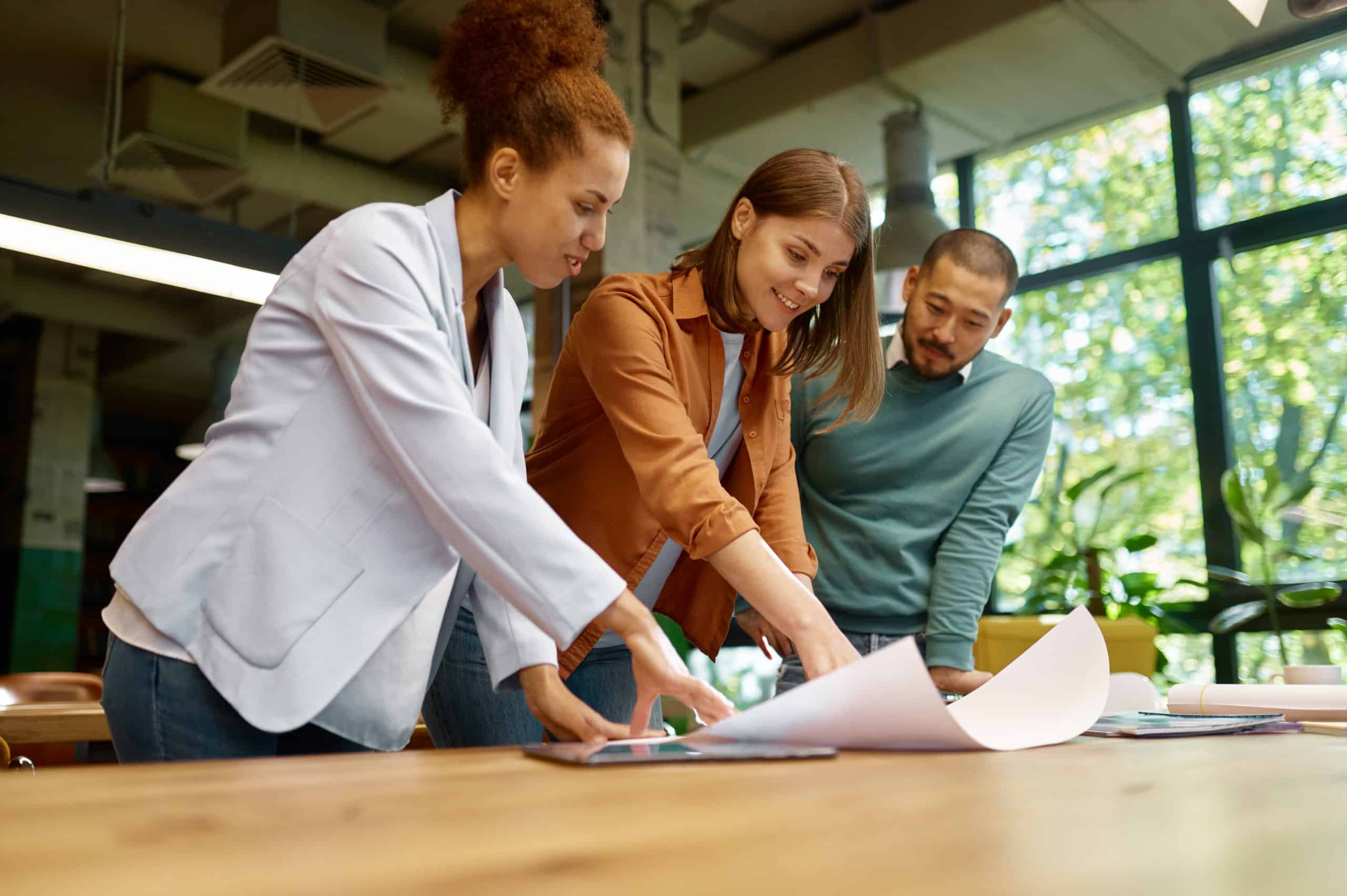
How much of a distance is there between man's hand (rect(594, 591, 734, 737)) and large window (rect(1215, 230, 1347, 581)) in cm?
450

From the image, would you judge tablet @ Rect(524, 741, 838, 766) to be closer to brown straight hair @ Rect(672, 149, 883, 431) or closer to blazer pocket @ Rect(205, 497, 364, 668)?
blazer pocket @ Rect(205, 497, 364, 668)

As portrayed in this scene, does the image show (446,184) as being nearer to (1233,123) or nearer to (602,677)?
(1233,123)

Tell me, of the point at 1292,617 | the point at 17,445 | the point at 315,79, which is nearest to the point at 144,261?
the point at 315,79

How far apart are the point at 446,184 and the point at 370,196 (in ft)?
1.60

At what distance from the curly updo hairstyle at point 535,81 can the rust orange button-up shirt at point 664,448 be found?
218 mm

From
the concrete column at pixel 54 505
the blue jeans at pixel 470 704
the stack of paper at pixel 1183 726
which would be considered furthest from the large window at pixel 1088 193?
the concrete column at pixel 54 505

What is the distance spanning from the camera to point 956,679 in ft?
5.28

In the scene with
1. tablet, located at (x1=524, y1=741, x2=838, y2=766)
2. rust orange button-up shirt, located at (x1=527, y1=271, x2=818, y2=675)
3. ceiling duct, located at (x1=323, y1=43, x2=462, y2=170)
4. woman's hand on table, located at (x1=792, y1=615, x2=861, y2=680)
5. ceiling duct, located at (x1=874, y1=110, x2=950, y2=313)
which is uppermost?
ceiling duct, located at (x1=323, y1=43, x2=462, y2=170)

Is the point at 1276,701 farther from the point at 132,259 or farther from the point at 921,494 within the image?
the point at 132,259

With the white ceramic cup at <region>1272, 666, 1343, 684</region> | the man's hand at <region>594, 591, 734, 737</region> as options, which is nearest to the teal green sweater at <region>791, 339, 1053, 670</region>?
the white ceramic cup at <region>1272, 666, 1343, 684</region>

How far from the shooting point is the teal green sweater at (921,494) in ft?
5.72

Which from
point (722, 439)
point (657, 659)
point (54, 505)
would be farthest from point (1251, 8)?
point (54, 505)

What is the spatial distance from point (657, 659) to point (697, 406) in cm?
51

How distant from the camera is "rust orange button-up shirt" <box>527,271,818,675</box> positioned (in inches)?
45.9
